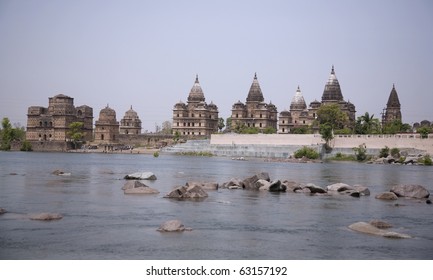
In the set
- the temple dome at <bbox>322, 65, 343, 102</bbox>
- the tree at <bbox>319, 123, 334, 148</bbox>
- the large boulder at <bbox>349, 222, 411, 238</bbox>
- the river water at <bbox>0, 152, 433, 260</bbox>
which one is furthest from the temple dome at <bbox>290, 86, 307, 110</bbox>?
the large boulder at <bbox>349, 222, 411, 238</bbox>

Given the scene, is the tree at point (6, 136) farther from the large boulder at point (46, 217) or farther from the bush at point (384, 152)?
the large boulder at point (46, 217)

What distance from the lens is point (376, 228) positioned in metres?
16.1

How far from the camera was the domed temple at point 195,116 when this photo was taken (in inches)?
4040

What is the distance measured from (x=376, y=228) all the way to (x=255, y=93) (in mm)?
87024

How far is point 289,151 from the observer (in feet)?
227

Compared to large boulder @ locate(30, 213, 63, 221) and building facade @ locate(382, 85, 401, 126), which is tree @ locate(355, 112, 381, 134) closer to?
building facade @ locate(382, 85, 401, 126)

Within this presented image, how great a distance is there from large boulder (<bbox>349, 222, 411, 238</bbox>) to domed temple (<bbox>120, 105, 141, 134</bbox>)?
97.1 m

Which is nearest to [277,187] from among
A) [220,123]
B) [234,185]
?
[234,185]

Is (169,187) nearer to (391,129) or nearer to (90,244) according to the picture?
(90,244)

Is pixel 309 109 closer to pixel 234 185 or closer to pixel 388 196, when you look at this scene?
pixel 234 185

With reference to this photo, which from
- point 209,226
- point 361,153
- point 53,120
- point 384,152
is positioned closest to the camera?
point 209,226

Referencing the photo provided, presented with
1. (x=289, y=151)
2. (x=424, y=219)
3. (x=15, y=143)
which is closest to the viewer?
(x=424, y=219)
